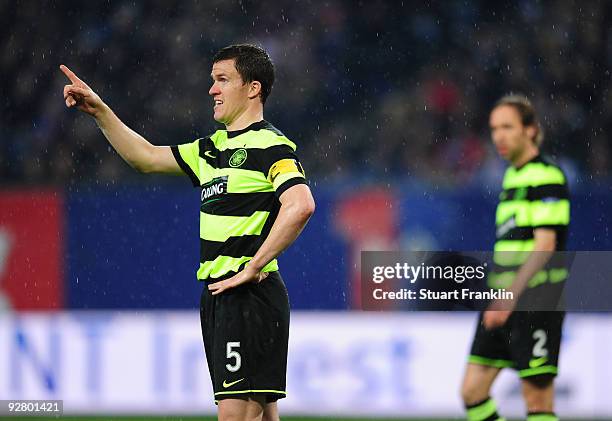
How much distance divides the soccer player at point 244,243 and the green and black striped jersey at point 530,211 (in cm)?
204

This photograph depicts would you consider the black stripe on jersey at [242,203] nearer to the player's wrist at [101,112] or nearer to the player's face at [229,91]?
the player's face at [229,91]

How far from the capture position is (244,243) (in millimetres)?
4094

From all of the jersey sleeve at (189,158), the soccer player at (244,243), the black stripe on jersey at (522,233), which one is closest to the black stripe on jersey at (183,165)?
the jersey sleeve at (189,158)

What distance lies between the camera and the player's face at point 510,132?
6207 millimetres

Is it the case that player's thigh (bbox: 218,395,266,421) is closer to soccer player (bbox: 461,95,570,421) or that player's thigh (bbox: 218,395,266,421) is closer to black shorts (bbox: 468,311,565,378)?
soccer player (bbox: 461,95,570,421)

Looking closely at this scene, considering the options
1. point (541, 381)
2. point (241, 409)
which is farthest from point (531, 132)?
point (241, 409)

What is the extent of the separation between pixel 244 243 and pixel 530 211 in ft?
7.42

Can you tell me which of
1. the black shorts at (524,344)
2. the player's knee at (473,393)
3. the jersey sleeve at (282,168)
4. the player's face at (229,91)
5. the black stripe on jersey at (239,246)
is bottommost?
the player's knee at (473,393)

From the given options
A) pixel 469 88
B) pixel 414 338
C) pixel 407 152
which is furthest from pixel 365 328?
pixel 469 88

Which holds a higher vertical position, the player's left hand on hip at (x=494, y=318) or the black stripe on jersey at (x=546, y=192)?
the black stripe on jersey at (x=546, y=192)

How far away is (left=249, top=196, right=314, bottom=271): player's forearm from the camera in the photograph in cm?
393

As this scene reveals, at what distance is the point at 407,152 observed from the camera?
10195mm

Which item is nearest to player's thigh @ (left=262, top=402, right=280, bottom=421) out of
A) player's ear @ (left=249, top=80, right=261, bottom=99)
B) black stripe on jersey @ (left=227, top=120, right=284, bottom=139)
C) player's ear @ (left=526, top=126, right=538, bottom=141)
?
black stripe on jersey @ (left=227, top=120, right=284, bottom=139)

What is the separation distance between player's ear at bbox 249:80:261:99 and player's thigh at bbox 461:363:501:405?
92.5 inches
